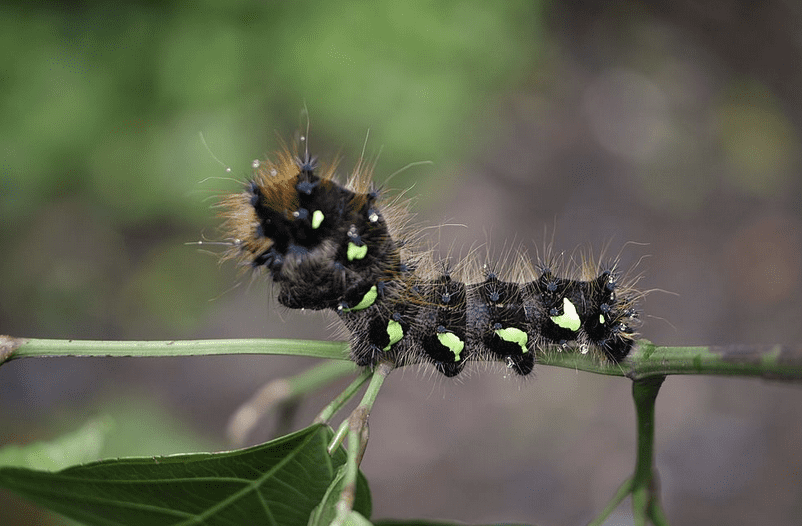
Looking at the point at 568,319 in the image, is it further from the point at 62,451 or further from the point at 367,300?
the point at 62,451

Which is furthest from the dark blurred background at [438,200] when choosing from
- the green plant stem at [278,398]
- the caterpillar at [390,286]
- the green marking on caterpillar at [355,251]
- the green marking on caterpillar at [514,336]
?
the green marking on caterpillar at [514,336]

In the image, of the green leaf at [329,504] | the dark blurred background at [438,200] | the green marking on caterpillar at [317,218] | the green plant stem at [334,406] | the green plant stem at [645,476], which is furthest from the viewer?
the dark blurred background at [438,200]

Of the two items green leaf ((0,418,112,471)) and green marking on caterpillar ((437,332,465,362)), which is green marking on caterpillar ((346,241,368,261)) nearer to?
green marking on caterpillar ((437,332,465,362))

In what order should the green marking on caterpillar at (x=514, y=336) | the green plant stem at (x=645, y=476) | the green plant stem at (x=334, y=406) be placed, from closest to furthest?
the green plant stem at (x=334, y=406) → the green plant stem at (x=645, y=476) → the green marking on caterpillar at (x=514, y=336)

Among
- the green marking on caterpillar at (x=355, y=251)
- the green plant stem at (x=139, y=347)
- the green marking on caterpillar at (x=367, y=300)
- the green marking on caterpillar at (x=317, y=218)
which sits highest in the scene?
the green marking on caterpillar at (x=317, y=218)

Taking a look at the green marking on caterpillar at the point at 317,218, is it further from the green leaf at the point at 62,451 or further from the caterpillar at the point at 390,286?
the green leaf at the point at 62,451

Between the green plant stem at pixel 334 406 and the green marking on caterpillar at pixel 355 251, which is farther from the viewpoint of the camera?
the green marking on caterpillar at pixel 355 251

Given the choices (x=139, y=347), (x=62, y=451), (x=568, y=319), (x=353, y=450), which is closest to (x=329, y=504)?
(x=353, y=450)
